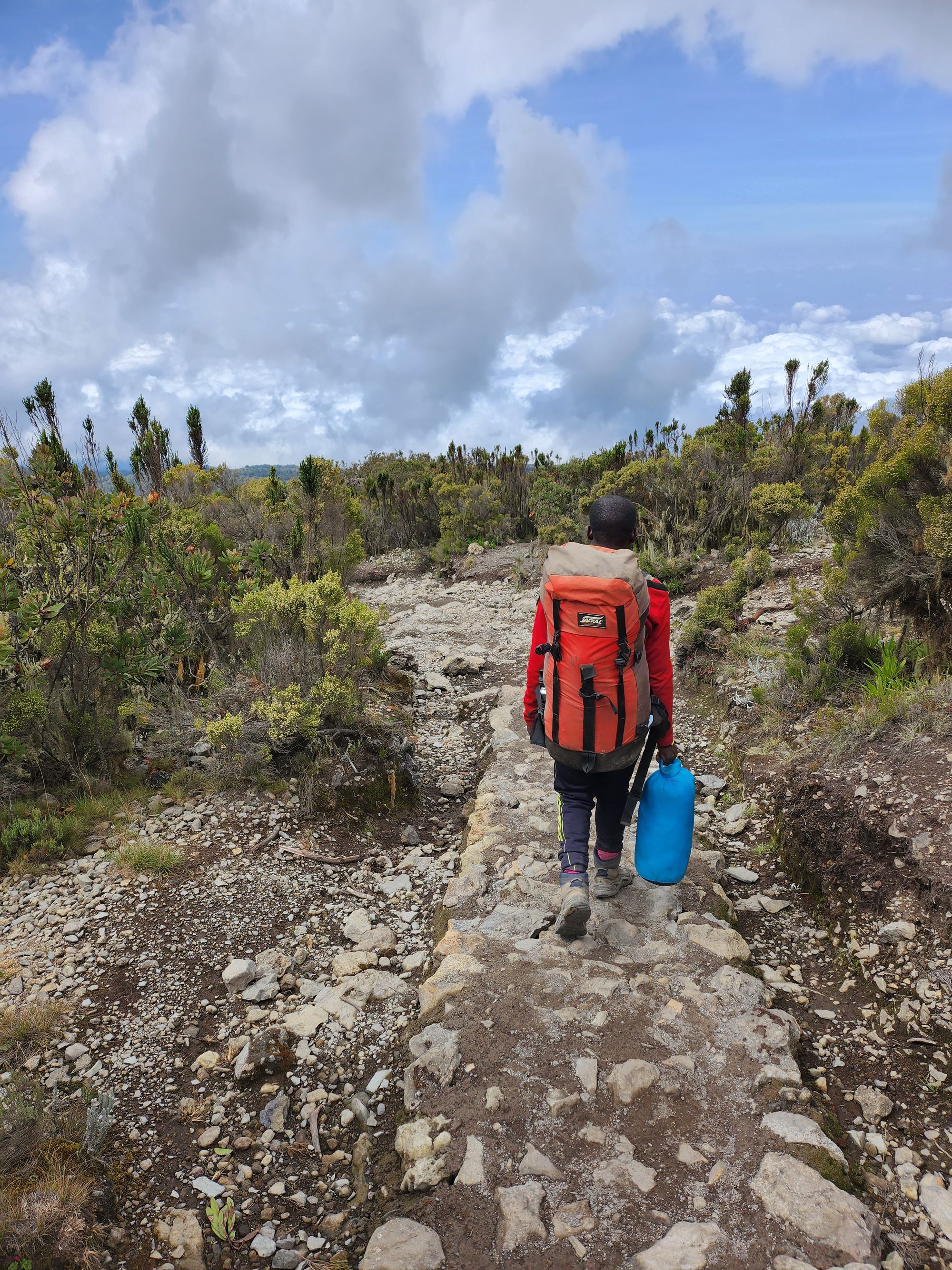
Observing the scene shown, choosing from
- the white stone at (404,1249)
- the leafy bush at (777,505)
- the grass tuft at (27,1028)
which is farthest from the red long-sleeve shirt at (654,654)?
the leafy bush at (777,505)

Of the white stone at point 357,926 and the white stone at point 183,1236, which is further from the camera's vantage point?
the white stone at point 357,926

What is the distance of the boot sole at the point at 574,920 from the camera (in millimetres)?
3273

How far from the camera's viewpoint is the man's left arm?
10.2 ft

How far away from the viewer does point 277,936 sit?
383 cm

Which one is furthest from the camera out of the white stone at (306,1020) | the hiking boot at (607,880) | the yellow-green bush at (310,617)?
the yellow-green bush at (310,617)

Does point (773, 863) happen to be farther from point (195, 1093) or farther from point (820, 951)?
point (195, 1093)

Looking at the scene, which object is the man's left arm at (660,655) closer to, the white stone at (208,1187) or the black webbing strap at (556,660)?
the black webbing strap at (556,660)

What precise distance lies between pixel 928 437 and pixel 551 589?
3.60 metres

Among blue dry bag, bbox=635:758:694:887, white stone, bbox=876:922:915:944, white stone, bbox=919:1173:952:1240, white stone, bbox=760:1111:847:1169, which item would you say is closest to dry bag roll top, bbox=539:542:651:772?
blue dry bag, bbox=635:758:694:887

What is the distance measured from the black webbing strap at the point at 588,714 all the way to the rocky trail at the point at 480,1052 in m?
1.03

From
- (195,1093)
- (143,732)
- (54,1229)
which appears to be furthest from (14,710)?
(54,1229)

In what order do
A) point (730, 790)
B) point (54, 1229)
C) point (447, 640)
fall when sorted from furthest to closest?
1. point (447, 640)
2. point (730, 790)
3. point (54, 1229)

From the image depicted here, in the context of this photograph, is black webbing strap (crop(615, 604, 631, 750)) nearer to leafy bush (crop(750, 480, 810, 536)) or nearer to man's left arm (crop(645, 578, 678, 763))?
man's left arm (crop(645, 578, 678, 763))

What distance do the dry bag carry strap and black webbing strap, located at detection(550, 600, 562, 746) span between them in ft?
1.62
